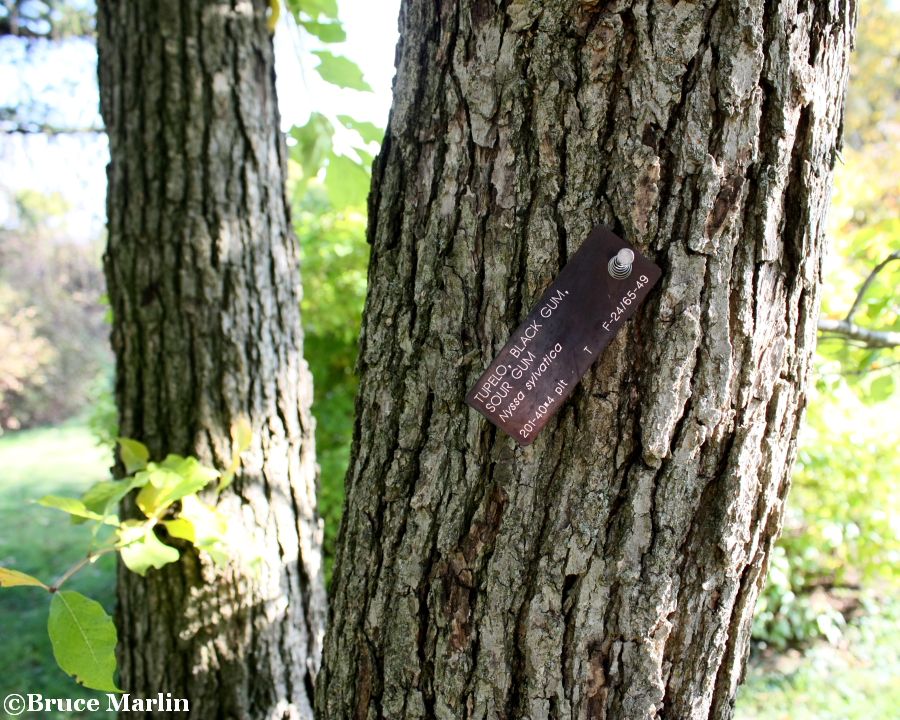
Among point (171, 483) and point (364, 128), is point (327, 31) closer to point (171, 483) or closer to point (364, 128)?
point (364, 128)

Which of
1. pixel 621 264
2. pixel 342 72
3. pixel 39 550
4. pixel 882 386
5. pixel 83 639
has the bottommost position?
pixel 39 550

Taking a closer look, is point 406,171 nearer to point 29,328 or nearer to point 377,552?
point 377,552

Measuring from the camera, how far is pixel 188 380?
1.70 m

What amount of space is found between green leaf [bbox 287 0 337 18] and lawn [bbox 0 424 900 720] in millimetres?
1839

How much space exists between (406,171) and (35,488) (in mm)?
9387

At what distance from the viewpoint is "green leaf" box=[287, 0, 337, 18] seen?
6.42ft

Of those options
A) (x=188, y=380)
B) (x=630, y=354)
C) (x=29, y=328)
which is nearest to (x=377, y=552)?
(x=630, y=354)

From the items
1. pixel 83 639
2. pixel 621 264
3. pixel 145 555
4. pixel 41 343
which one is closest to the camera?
pixel 621 264

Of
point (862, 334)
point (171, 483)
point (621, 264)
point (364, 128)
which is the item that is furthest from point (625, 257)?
point (364, 128)

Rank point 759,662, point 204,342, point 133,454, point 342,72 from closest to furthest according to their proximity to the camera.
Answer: point 133,454 < point 204,342 < point 342,72 < point 759,662

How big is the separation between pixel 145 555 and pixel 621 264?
0.95 m

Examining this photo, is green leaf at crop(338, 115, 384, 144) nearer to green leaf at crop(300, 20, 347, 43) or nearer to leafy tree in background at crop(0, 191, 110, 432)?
green leaf at crop(300, 20, 347, 43)

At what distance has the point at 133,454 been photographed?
1.57 m

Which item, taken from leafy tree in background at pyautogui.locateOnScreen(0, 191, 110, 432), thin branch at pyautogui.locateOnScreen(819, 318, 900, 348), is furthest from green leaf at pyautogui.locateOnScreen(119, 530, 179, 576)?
leafy tree in background at pyautogui.locateOnScreen(0, 191, 110, 432)
